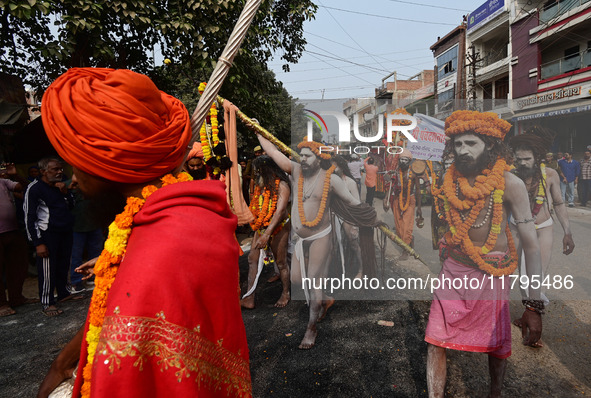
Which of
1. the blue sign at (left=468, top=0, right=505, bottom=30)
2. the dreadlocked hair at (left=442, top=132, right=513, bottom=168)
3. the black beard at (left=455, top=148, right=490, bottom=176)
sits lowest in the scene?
the black beard at (left=455, top=148, right=490, bottom=176)

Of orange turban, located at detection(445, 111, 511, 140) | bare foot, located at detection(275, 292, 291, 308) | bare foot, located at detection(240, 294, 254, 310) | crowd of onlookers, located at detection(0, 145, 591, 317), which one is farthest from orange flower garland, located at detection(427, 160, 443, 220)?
crowd of onlookers, located at detection(0, 145, 591, 317)

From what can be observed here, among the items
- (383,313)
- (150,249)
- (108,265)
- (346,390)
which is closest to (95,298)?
(108,265)

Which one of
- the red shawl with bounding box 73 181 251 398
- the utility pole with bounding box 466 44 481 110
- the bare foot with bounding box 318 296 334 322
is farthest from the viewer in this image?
the utility pole with bounding box 466 44 481 110

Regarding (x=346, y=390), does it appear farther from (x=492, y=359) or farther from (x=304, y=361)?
(x=492, y=359)

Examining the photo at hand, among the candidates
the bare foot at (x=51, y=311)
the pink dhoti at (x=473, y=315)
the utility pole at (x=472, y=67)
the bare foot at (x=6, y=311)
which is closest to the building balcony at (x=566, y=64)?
the utility pole at (x=472, y=67)

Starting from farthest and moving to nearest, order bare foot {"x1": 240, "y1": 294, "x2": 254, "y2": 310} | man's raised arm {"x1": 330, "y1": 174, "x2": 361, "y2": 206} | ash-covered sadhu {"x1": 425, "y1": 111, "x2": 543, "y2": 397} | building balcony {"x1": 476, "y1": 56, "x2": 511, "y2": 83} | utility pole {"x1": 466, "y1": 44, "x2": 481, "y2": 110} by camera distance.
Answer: utility pole {"x1": 466, "y1": 44, "x2": 481, "y2": 110}, building balcony {"x1": 476, "y1": 56, "x2": 511, "y2": 83}, bare foot {"x1": 240, "y1": 294, "x2": 254, "y2": 310}, man's raised arm {"x1": 330, "y1": 174, "x2": 361, "y2": 206}, ash-covered sadhu {"x1": 425, "y1": 111, "x2": 543, "y2": 397}

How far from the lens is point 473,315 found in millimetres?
2539

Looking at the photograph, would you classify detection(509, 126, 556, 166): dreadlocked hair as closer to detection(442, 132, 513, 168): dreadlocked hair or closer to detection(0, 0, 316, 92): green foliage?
detection(442, 132, 513, 168): dreadlocked hair

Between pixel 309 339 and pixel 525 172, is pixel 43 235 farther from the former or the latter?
pixel 525 172

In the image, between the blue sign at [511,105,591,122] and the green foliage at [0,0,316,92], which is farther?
the green foliage at [0,0,316,92]

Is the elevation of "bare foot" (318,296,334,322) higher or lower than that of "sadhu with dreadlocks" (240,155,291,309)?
lower

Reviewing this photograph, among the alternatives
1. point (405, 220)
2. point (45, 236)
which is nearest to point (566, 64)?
point (405, 220)

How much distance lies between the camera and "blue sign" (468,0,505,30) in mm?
18455

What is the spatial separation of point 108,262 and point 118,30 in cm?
599
